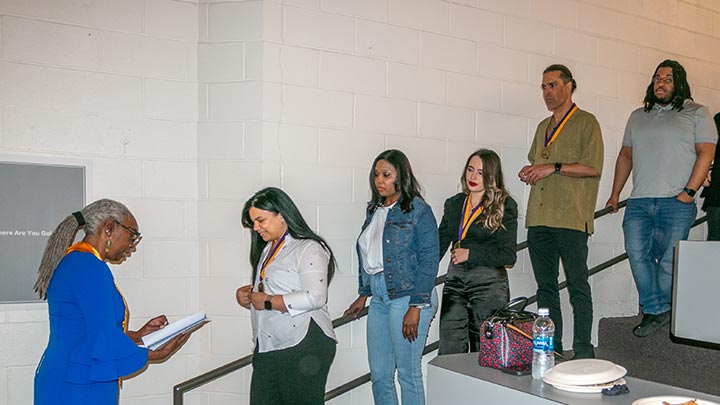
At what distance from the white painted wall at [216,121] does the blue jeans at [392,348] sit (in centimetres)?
47

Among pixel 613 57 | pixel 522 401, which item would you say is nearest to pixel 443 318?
pixel 522 401

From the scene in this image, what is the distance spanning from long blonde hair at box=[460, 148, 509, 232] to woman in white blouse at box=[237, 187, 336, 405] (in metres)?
0.94

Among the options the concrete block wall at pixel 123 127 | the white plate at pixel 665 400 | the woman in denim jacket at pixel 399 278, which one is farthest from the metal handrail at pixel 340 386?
the white plate at pixel 665 400

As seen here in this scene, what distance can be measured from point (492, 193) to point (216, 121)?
156 centimetres

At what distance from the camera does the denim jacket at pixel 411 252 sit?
10.4 feet

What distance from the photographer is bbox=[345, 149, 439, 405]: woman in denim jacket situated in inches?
125

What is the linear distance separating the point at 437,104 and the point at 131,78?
5.92 feet

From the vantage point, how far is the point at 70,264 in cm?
228

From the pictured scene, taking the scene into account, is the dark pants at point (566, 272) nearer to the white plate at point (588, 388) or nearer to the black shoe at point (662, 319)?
the black shoe at point (662, 319)

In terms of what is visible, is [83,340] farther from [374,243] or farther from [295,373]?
[374,243]

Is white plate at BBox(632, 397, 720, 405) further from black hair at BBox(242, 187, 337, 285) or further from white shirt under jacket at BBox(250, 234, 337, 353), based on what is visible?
black hair at BBox(242, 187, 337, 285)

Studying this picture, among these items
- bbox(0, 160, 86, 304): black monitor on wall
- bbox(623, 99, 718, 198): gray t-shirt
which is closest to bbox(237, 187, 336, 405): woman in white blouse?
bbox(0, 160, 86, 304): black monitor on wall

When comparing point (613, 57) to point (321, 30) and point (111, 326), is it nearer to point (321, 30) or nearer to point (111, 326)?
point (321, 30)

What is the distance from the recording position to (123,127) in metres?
3.46
